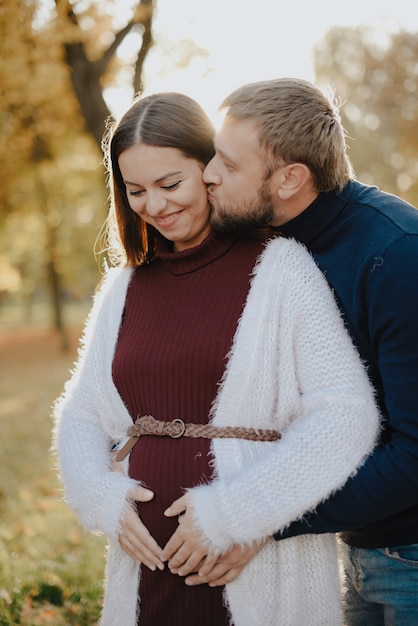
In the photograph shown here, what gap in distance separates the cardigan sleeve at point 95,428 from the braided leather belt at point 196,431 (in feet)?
0.57

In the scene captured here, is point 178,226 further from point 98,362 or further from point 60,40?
point 60,40

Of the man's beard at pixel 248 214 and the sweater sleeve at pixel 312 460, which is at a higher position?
the man's beard at pixel 248 214

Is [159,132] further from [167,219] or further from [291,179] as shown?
[291,179]

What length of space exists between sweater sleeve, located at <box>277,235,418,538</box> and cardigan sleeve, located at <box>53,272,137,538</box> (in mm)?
723

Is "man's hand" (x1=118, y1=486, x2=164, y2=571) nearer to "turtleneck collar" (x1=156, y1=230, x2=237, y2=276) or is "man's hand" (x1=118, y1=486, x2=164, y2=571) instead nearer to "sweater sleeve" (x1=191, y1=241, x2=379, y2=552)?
"sweater sleeve" (x1=191, y1=241, x2=379, y2=552)

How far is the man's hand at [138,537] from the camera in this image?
2105 millimetres

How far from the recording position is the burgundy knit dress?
212cm

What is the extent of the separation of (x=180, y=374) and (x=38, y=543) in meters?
Answer: 3.31

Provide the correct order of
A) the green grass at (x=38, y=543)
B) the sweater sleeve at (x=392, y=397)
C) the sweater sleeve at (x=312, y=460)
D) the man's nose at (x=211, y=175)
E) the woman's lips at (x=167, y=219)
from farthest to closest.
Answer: the green grass at (x=38, y=543)
the woman's lips at (x=167, y=219)
the man's nose at (x=211, y=175)
the sweater sleeve at (x=312, y=460)
the sweater sleeve at (x=392, y=397)

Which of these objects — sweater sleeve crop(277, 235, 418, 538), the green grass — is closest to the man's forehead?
sweater sleeve crop(277, 235, 418, 538)

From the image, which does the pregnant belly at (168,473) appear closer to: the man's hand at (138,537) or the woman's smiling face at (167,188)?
the man's hand at (138,537)

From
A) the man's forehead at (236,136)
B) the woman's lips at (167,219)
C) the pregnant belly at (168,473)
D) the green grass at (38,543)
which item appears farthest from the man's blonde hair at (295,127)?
the green grass at (38,543)

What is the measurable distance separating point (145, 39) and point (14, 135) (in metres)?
6.26

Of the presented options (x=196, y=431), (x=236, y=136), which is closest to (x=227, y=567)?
(x=196, y=431)
